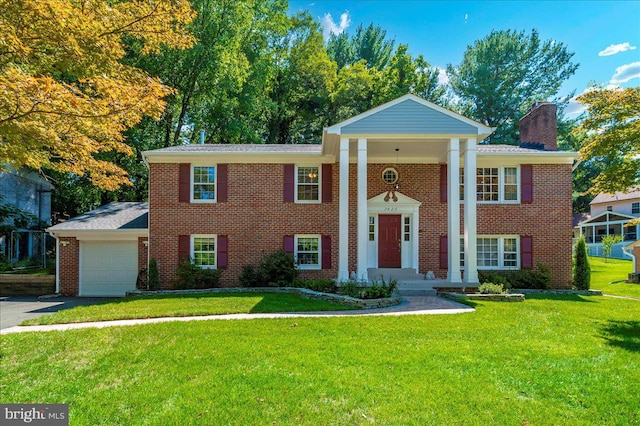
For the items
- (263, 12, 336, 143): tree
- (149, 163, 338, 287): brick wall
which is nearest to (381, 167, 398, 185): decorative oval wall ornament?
(149, 163, 338, 287): brick wall

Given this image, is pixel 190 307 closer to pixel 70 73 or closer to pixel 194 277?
pixel 194 277

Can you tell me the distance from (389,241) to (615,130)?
7.52 metres

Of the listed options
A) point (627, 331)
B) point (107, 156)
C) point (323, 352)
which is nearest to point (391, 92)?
point (107, 156)

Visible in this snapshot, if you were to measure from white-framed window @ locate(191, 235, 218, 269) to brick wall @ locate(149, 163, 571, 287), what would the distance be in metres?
0.30

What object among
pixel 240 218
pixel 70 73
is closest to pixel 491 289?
pixel 240 218

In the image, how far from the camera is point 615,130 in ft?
28.9

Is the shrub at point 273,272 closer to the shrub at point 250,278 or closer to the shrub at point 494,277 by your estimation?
the shrub at point 250,278

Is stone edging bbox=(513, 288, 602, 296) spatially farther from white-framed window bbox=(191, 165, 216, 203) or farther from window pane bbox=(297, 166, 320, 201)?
white-framed window bbox=(191, 165, 216, 203)

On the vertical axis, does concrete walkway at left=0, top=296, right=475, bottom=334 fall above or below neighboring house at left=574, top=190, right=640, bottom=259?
below

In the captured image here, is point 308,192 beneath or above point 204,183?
beneath

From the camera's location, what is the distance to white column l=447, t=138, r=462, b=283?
38.4 ft

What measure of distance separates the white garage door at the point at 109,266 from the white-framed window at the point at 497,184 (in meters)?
13.0

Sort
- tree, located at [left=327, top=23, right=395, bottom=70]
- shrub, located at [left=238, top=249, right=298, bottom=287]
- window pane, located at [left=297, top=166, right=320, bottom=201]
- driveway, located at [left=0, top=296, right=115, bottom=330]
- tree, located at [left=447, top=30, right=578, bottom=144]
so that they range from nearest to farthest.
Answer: driveway, located at [left=0, top=296, right=115, bottom=330] < shrub, located at [left=238, top=249, right=298, bottom=287] < window pane, located at [left=297, top=166, right=320, bottom=201] < tree, located at [left=447, top=30, right=578, bottom=144] < tree, located at [left=327, top=23, right=395, bottom=70]

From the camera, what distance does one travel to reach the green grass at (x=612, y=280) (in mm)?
14780
